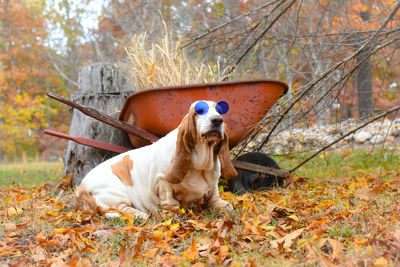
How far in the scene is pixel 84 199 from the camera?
2936 millimetres

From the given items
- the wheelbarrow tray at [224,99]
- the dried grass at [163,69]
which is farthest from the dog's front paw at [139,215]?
the dried grass at [163,69]

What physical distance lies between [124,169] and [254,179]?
4.78 feet

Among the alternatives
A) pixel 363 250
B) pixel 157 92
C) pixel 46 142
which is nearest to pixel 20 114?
pixel 46 142

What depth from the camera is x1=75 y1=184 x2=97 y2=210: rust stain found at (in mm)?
2869

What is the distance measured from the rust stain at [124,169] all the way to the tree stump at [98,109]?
1295 millimetres

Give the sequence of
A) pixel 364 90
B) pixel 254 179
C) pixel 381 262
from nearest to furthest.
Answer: pixel 381 262
pixel 254 179
pixel 364 90

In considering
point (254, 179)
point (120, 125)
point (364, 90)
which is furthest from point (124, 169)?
point (364, 90)

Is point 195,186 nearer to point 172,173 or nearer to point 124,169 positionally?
point 172,173

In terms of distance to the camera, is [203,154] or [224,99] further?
[224,99]

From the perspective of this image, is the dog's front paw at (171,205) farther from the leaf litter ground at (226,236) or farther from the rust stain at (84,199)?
the rust stain at (84,199)

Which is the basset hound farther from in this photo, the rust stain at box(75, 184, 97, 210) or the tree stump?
the tree stump

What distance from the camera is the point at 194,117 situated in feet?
8.09

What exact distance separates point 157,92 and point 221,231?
1626 millimetres

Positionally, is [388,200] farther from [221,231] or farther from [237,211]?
[221,231]
